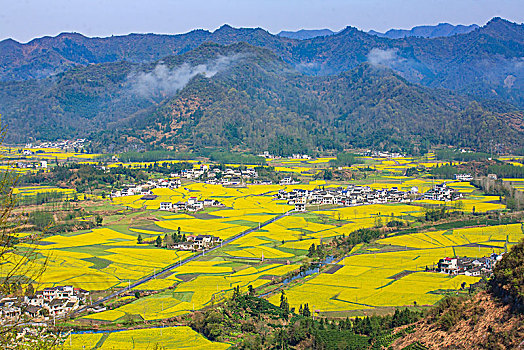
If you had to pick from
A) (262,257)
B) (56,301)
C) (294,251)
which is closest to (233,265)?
(262,257)

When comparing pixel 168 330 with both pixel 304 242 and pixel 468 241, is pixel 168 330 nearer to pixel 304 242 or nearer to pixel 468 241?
pixel 304 242

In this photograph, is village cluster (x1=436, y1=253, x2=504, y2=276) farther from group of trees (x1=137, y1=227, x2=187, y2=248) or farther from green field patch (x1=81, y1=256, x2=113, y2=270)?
green field patch (x1=81, y1=256, x2=113, y2=270)

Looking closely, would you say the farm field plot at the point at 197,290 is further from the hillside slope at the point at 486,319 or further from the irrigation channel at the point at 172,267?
the hillside slope at the point at 486,319

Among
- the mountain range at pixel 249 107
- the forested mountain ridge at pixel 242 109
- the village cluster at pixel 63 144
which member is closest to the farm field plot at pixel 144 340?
the forested mountain ridge at pixel 242 109

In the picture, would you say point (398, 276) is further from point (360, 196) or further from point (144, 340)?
point (360, 196)

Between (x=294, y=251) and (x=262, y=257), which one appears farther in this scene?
(x=294, y=251)

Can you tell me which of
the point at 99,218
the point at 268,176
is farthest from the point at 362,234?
the point at 268,176
